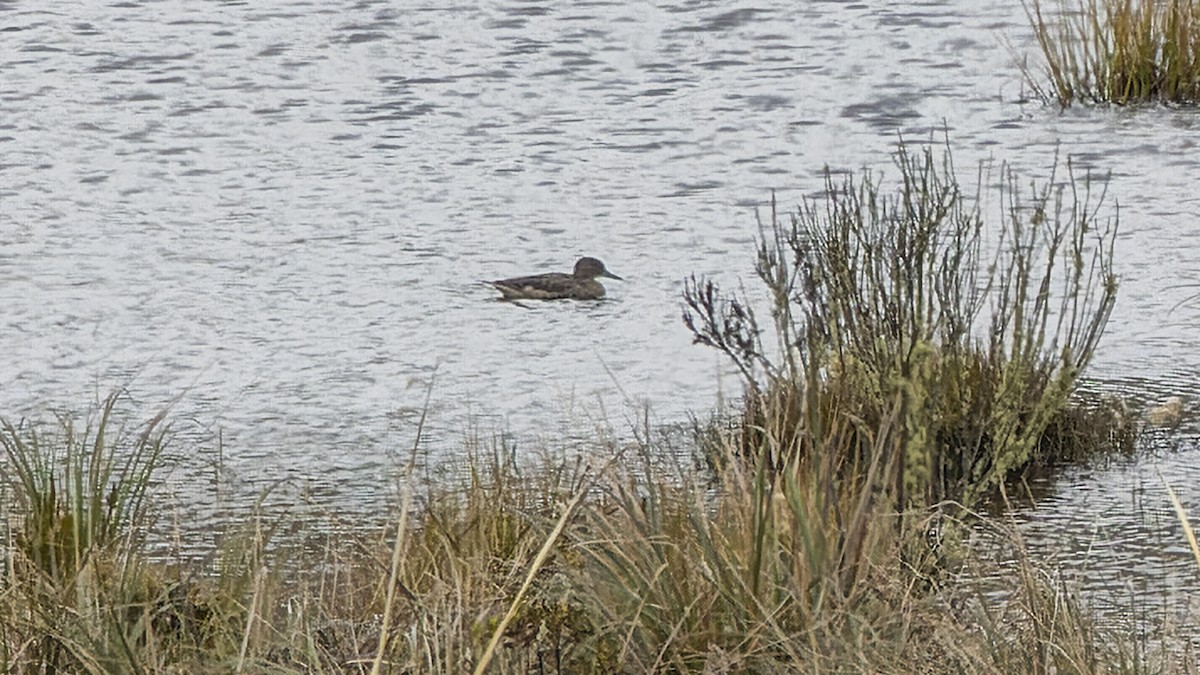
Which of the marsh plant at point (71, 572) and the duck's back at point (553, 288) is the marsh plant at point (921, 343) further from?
the duck's back at point (553, 288)

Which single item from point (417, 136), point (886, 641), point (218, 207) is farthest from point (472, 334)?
point (886, 641)

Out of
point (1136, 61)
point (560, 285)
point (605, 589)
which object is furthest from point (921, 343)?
point (1136, 61)

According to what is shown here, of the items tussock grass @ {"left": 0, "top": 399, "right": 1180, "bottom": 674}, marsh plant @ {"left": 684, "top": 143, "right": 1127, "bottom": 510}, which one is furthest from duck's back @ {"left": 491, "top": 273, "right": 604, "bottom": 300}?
tussock grass @ {"left": 0, "top": 399, "right": 1180, "bottom": 674}

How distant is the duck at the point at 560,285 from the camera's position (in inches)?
262

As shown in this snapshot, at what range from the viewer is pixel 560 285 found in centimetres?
665

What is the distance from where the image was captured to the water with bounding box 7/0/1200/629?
18.7ft

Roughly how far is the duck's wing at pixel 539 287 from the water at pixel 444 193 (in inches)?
2.6

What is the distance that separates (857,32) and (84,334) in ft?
17.2

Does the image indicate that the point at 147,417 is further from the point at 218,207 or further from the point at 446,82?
the point at 446,82

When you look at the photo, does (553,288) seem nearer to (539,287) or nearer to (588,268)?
(539,287)

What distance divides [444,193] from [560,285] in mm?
1604

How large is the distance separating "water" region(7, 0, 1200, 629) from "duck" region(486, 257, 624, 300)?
6 cm

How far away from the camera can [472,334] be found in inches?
255

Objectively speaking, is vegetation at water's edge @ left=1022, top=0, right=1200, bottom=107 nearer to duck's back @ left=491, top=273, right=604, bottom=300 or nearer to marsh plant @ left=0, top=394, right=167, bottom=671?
duck's back @ left=491, top=273, right=604, bottom=300
